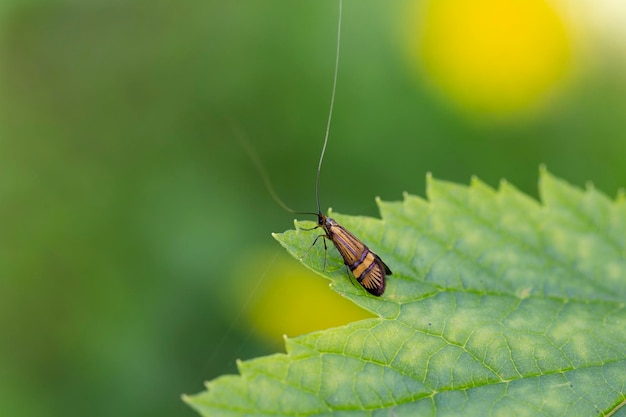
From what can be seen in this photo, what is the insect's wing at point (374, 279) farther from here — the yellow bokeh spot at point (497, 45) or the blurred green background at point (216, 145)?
the yellow bokeh spot at point (497, 45)

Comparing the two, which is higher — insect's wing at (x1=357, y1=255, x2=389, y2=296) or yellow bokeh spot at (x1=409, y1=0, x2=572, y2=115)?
yellow bokeh spot at (x1=409, y1=0, x2=572, y2=115)

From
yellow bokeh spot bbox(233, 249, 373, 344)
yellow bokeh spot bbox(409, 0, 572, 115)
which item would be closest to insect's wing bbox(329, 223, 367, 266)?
yellow bokeh spot bbox(233, 249, 373, 344)

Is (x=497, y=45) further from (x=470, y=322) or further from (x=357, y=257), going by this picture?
(x=470, y=322)

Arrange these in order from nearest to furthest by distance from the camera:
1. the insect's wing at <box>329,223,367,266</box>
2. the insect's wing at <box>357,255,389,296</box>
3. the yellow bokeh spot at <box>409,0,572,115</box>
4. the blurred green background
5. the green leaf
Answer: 1. the green leaf
2. the insect's wing at <box>357,255,389,296</box>
3. the insect's wing at <box>329,223,367,266</box>
4. the blurred green background
5. the yellow bokeh spot at <box>409,0,572,115</box>

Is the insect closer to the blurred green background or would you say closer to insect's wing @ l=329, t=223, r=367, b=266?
insect's wing @ l=329, t=223, r=367, b=266

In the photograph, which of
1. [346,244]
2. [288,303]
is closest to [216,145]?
[288,303]

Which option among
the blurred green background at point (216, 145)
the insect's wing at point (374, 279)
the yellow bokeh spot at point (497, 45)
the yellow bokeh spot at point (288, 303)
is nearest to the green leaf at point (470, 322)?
the insect's wing at point (374, 279)
